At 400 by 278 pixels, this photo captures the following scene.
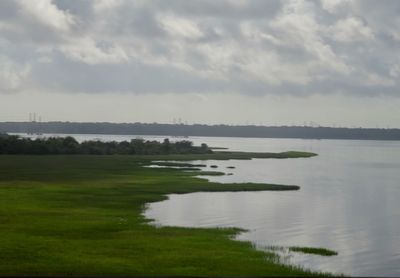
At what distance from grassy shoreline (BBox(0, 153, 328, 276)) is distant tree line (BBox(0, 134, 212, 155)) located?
229 feet

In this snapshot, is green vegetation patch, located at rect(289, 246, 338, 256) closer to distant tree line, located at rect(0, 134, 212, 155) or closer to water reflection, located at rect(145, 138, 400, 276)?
water reflection, located at rect(145, 138, 400, 276)

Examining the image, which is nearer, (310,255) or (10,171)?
(310,255)

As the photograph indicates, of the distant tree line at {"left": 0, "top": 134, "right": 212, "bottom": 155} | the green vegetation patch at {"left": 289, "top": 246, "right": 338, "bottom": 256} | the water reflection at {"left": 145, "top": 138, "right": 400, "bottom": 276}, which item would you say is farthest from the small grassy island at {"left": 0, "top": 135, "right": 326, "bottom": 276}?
the distant tree line at {"left": 0, "top": 134, "right": 212, "bottom": 155}

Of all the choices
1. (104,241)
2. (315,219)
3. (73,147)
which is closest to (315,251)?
(104,241)

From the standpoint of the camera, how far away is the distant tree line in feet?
431

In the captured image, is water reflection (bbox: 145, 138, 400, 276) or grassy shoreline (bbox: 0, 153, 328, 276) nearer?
grassy shoreline (bbox: 0, 153, 328, 276)

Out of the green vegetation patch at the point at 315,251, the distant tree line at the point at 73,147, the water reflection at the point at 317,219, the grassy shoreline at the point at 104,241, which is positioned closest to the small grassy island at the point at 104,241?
the grassy shoreline at the point at 104,241

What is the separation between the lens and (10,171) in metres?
85.2

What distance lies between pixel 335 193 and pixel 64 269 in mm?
47914

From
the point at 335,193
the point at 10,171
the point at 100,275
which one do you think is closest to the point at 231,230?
the point at 100,275

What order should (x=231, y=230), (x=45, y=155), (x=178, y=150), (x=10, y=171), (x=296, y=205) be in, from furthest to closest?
(x=178, y=150) → (x=45, y=155) → (x=10, y=171) → (x=296, y=205) → (x=231, y=230)

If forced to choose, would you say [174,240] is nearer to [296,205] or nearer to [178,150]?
[296,205]

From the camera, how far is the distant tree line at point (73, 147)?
131 metres

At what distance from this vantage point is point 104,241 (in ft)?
107
